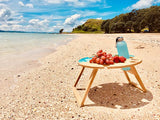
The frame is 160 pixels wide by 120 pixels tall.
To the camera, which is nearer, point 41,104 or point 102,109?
point 102,109

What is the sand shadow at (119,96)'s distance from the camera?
3520 mm

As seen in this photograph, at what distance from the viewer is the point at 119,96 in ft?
12.9

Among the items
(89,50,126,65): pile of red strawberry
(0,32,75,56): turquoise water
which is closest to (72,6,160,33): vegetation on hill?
(0,32,75,56): turquoise water

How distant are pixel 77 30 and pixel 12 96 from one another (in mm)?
158661

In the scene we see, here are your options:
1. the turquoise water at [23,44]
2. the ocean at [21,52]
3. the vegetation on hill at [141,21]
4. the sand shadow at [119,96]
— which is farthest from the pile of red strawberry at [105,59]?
the vegetation on hill at [141,21]

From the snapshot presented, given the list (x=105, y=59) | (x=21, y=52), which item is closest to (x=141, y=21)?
(x=21, y=52)

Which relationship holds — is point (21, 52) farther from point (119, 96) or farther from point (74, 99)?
point (119, 96)

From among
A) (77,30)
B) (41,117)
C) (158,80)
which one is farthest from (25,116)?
(77,30)

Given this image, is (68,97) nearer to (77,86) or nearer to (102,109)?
(77,86)

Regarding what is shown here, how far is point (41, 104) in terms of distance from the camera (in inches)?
138

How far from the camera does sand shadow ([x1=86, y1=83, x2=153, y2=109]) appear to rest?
11.5 feet

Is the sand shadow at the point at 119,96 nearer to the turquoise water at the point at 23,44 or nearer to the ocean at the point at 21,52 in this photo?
Answer: the ocean at the point at 21,52

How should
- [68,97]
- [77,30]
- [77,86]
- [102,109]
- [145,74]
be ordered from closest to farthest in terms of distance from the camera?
[102,109], [68,97], [77,86], [145,74], [77,30]

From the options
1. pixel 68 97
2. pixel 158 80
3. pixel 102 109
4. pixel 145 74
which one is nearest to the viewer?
pixel 102 109
